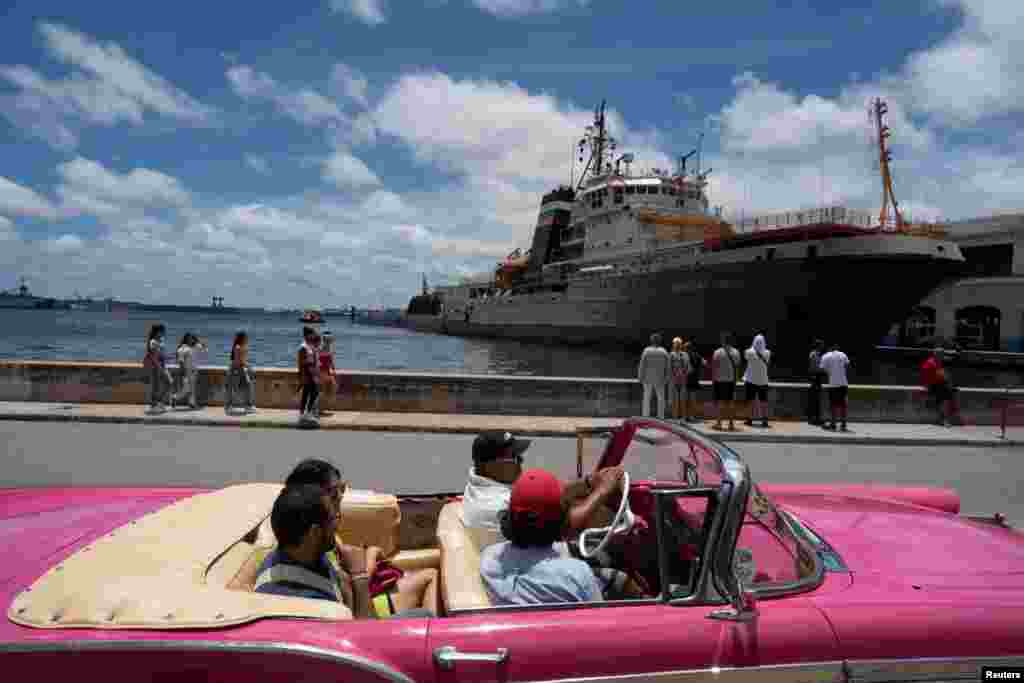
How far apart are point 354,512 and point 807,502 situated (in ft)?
7.73

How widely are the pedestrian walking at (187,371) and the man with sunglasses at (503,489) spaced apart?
32.0 feet

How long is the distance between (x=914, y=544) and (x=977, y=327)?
4521 centimetres

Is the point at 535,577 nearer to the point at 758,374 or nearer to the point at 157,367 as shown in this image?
the point at 758,374

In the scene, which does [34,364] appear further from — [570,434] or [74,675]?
[74,675]

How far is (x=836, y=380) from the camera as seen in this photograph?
10844mm

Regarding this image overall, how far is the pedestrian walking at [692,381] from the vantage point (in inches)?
→ 442

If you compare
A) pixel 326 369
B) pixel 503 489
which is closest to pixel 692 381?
pixel 326 369

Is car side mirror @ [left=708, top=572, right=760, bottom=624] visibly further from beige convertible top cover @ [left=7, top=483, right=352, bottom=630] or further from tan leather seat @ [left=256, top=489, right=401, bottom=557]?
tan leather seat @ [left=256, top=489, right=401, bottom=557]

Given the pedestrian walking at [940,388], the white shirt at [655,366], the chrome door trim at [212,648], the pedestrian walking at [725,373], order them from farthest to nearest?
1. the pedestrian walking at [940,388]
2. the pedestrian walking at [725,373]
3. the white shirt at [655,366]
4. the chrome door trim at [212,648]

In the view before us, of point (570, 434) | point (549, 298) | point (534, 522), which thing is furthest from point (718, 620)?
point (549, 298)

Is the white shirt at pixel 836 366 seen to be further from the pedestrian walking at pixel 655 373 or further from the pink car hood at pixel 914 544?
the pink car hood at pixel 914 544

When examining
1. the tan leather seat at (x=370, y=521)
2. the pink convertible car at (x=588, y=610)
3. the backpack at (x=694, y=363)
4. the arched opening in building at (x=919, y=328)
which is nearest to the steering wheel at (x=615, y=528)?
the pink convertible car at (x=588, y=610)

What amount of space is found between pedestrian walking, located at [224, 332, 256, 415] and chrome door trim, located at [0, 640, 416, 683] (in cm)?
955

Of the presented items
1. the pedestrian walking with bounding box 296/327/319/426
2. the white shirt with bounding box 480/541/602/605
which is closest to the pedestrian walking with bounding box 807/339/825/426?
the pedestrian walking with bounding box 296/327/319/426
